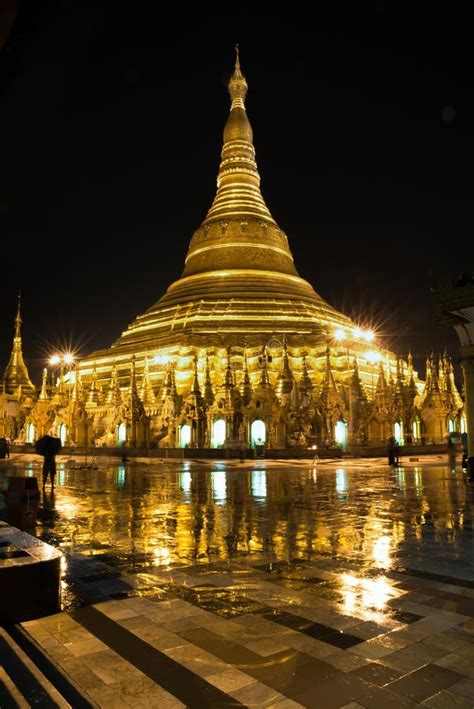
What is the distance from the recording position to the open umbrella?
14.0 m

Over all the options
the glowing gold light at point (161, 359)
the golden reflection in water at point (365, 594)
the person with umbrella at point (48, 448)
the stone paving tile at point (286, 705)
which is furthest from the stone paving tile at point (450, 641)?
the glowing gold light at point (161, 359)

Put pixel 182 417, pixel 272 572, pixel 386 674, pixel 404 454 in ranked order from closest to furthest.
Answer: pixel 386 674 < pixel 272 572 < pixel 404 454 < pixel 182 417

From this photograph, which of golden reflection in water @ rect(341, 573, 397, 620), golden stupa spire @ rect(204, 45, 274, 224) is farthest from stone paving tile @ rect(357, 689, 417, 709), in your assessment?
golden stupa spire @ rect(204, 45, 274, 224)

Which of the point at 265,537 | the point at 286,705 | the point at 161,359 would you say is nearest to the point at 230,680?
the point at 286,705

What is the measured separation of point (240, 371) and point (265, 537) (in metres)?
29.6

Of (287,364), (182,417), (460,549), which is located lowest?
(460,549)

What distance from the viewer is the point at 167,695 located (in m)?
3.09

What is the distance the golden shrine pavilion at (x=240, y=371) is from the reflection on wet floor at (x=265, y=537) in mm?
18434

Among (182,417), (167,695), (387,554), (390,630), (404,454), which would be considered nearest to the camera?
(167,695)

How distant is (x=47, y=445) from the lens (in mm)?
14094

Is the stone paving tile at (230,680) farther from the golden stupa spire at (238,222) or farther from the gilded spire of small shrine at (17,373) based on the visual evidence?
the gilded spire of small shrine at (17,373)

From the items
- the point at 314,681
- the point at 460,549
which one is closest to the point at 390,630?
the point at 314,681

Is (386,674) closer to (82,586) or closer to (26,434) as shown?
(82,586)

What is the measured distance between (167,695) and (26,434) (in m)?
47.5
